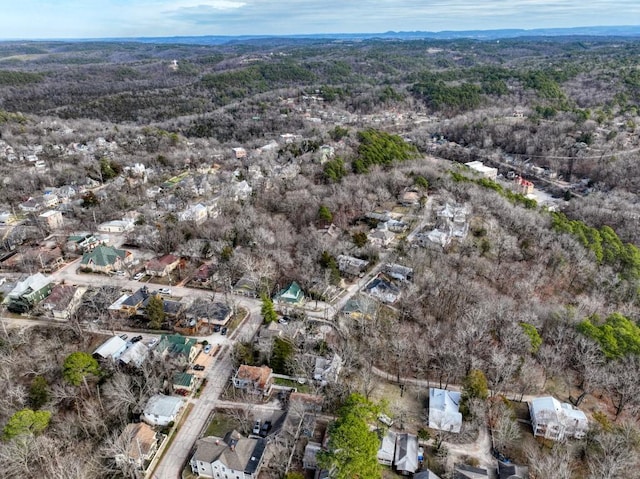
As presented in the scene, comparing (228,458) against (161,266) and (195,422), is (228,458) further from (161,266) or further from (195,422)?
(161,266)

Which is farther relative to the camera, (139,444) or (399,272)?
(399,272)

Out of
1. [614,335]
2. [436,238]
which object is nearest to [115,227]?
[436,238]

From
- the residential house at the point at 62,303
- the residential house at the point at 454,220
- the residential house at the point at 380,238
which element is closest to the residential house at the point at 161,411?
the residential house at the point at 62,303

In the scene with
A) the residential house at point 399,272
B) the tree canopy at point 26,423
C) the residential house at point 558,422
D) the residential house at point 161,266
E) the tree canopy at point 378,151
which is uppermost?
the tree canopy at point 378,151

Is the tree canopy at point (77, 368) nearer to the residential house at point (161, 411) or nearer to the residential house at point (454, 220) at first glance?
the residential house at point (161, 411)

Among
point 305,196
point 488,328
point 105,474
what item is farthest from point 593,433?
point 305,196
